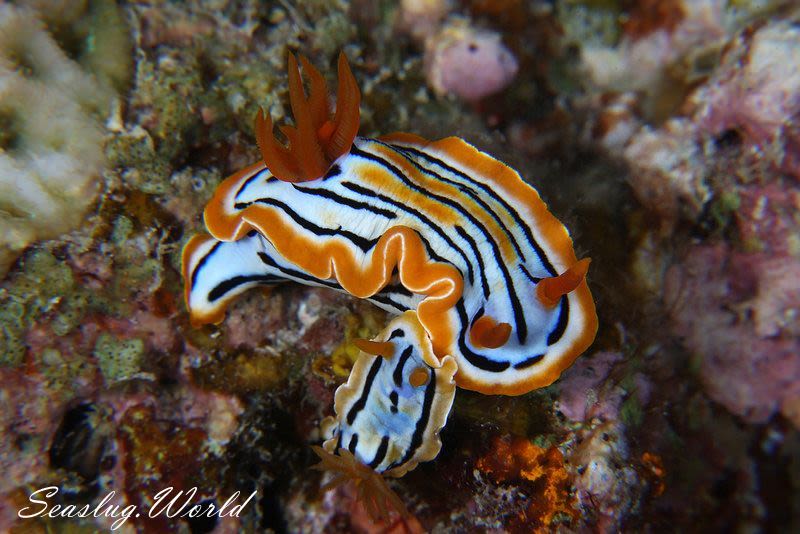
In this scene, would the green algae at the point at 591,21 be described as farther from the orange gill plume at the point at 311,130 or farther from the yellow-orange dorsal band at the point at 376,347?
the yellow-orange dorsal band at the point at 376,347

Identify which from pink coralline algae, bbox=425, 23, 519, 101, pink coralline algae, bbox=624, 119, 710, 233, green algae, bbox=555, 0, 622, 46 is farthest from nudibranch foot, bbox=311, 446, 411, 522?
green algae, bbox=555, 0, 622, 46

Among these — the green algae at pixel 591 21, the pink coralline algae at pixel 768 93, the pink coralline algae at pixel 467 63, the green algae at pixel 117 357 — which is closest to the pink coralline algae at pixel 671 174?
the pink coralline algae at pixel 768 93

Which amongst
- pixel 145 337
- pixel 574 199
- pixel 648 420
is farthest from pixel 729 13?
pixel 145 337

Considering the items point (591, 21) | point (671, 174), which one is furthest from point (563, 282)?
point (591, 21)

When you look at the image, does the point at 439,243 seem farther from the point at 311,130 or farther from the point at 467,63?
the point at 467,63

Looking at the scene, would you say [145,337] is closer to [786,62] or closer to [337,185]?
[337,185]
